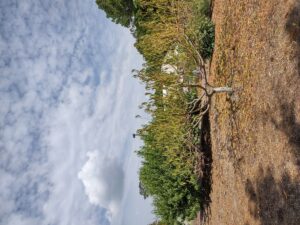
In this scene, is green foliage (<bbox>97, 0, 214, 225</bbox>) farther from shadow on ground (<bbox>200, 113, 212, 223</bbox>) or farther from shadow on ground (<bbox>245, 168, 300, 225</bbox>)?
shadow on ground (<bbox>245, 168, 300, 225</bbox>)

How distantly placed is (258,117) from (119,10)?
1882 cm

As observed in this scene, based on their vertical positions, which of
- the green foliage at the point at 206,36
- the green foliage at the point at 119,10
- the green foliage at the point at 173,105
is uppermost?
the green foliage at the point at 119,10

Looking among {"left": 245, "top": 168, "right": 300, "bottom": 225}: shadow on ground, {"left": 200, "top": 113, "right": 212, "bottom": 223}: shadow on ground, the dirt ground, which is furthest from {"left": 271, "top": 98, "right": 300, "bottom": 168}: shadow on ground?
{"left": 200, "top": 113, "right": 212, "bottom": 223}: shadow on ground

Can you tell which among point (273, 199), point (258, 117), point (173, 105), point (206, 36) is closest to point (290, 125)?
point (258, 117)

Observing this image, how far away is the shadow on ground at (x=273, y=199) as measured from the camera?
251 inches

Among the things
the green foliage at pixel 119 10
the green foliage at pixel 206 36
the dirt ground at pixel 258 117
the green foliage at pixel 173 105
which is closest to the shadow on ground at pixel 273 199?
the dirt ground at pixel 258 117

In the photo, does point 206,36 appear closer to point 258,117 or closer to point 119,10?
point 258,117

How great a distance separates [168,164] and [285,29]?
7.84 m

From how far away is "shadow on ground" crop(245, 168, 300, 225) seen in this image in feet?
20.9

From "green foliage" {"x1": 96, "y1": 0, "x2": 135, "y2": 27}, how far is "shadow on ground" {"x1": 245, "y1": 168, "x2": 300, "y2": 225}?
18.5m

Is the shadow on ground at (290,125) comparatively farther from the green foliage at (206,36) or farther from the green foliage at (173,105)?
the green foliage at (206,36)

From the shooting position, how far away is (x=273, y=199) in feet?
23.8

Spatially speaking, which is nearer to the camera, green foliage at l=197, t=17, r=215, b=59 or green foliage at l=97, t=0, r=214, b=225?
green foliage at l=97, t=0, r=214, b=225

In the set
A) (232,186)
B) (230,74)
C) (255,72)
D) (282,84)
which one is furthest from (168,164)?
(282,84)
